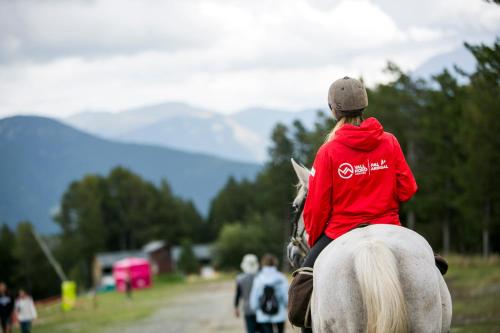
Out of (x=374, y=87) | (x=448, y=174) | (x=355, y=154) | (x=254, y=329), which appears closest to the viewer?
(x=355, y=154)

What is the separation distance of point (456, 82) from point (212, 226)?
88.6 metres

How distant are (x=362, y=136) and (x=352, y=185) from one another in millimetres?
360

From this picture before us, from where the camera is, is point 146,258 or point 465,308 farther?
point 146,258

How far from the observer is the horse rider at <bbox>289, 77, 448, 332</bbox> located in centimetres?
522

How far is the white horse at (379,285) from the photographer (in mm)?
4359

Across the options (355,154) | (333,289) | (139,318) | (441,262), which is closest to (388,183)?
(355,154)

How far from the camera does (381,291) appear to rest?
4.34 metres

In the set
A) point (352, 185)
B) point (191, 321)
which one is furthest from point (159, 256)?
point (352, 185)

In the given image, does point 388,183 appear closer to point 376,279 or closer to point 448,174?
point 376,279

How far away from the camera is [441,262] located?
209 inches

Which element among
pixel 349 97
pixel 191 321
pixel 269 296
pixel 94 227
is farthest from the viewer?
pixel 94 227

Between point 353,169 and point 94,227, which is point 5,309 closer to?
point 353,169

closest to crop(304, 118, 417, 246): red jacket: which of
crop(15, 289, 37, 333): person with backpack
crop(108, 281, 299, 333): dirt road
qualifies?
crop(108, 281, 299, 333): dirt road

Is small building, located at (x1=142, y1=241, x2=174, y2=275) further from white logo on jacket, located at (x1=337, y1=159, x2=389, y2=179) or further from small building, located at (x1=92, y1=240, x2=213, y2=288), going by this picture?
white logo on jacket, located at (x1=337, y1=159, x2=389, y2=179)
